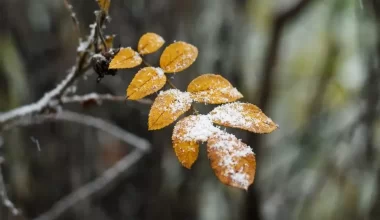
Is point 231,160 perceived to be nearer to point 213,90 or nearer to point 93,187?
point 213,90

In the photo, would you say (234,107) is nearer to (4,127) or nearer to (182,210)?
(4,127)

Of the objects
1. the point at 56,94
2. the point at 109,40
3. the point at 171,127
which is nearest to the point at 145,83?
the point at 109,40

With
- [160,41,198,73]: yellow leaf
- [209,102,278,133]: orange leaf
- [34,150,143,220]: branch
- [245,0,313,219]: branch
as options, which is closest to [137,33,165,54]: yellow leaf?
[160,41,198,73]: yellow leaf

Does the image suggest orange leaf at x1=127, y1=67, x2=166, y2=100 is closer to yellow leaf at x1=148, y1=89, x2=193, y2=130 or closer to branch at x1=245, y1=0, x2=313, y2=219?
yellow leaf at x1=148, y1=89, x2=193, y2=130

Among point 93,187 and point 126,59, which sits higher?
point 126,59

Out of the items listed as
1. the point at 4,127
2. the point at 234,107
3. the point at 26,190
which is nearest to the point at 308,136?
the point at 26,190

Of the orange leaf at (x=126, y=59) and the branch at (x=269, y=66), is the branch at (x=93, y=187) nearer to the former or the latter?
the branch at (x=269, y=66)
